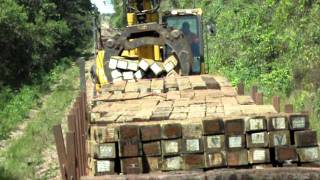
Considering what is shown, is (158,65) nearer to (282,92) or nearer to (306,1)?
(282,92)

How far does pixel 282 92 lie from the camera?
15.2 metres

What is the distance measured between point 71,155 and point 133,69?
13.3ft

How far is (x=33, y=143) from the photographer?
14531 millimetres

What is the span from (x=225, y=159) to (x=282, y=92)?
1093 centimetres

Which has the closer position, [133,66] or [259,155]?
[259,155]

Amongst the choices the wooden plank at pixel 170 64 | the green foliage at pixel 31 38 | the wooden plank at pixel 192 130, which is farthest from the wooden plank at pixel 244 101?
the green foliage at pixel 31 38

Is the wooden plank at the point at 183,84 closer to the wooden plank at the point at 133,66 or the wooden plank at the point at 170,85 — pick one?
the wooden plank at the point at 170,85

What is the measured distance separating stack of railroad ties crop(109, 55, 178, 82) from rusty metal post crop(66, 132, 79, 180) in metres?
3.82

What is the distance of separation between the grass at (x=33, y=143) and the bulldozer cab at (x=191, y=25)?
12.4ft

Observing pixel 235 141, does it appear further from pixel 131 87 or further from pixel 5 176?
pixel 5 176

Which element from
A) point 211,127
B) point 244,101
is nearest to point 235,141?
point 211,127

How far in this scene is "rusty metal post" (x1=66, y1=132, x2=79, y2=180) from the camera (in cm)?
555

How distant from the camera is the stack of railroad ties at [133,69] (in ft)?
31.3

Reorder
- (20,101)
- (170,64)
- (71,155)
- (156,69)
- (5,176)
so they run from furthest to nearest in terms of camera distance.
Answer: (20,101)
(5,176)
(170,64)
(156,69)
(71,155)
